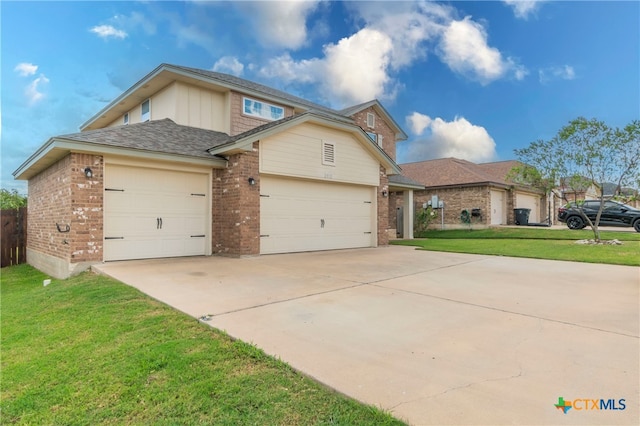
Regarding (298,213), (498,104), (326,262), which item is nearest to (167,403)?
(326,262)

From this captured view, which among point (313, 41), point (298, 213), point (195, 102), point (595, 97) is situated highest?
point (313, 41)

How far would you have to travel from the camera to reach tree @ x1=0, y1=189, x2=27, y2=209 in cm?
2148

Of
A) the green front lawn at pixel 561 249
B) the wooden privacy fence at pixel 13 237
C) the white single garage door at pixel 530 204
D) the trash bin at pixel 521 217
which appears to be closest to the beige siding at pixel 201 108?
the wooden privacy fence at pixel 13 237

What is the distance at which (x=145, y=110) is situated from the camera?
1366 cm

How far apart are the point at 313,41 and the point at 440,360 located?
15167 millimetres

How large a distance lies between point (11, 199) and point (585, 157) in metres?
32.4

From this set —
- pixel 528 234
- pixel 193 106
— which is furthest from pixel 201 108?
pixel 528 234

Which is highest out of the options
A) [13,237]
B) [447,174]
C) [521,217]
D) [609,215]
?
[447,174]

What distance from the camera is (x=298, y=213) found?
11.3 m

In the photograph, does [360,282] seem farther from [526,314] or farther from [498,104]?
[498,104]

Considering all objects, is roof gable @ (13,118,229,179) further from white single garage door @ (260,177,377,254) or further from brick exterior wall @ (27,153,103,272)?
white single garage door @ (260,177,377,254)

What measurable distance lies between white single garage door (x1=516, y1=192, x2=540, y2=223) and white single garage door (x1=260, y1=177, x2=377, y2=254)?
16.5 metres

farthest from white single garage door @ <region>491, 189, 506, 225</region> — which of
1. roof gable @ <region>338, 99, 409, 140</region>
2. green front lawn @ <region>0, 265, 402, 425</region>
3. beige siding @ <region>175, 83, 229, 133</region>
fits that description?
green front lawn @ <region>0, 265, 402, 425</region>

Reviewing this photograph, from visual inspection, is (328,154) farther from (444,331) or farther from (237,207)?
(444,331)
